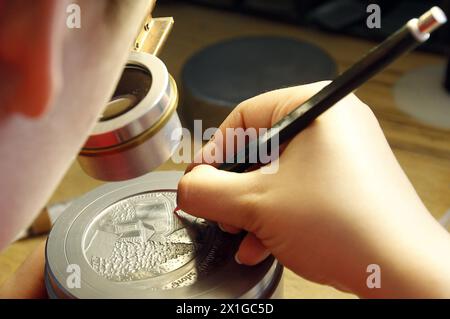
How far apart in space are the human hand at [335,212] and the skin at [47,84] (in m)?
0.15

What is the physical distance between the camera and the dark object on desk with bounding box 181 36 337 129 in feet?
2.71

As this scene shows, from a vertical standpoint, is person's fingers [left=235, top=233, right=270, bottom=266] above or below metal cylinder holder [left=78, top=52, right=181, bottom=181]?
below

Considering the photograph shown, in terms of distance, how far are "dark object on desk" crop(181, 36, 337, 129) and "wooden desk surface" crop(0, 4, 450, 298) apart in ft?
0.23

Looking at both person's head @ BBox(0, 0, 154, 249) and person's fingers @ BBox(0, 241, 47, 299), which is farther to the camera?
person's fingers @ BBox(0, 241, 47, 299)

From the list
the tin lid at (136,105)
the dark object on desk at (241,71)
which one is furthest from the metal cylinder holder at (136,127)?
the dark object on desk at (241,71)

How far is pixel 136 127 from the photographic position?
1.24 ft

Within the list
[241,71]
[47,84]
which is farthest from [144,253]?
[241,71]

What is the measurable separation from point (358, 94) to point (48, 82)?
69cm

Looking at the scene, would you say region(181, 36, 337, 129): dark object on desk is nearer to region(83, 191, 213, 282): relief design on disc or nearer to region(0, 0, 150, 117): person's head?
region(83, 191, 213, 282): relief design on disc

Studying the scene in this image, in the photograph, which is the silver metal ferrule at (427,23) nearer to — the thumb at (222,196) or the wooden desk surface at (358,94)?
the thumb at (222,196)

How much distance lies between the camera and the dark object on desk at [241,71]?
0.83 m

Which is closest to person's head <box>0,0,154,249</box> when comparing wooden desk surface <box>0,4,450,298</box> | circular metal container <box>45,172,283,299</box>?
circular metal container <box>45,172,283,299</box>
